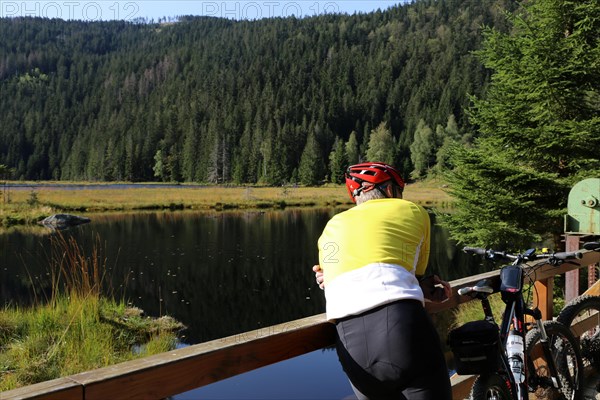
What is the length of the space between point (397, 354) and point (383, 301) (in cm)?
18

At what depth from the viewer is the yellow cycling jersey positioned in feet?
6.91

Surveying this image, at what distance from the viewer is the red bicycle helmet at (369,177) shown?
91.7 inches

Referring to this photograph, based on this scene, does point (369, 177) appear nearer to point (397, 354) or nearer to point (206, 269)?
point (397, 354)

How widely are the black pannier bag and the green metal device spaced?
4.04 metres

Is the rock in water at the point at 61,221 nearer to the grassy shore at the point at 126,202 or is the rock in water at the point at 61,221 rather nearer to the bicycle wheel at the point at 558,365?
the grassy shore at the point at 126,202

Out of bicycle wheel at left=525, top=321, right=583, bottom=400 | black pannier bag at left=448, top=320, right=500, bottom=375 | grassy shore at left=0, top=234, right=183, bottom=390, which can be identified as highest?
black pannier bag at left=448, top=320, right=500, bottom=375

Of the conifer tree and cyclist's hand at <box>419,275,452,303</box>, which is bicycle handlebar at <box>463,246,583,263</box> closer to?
cyclist's hand at <box>419,275,452,303</box>

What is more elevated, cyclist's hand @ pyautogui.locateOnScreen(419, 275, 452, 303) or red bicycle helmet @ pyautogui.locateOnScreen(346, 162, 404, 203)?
red bicycle helmet @ pyautogui.locateOnScreen(346, 162, 404, 203)

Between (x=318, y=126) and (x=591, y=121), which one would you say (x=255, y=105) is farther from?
(x=591, y=121)

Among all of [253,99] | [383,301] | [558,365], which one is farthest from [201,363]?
[253,99]

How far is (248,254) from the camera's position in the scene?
67.9 feet

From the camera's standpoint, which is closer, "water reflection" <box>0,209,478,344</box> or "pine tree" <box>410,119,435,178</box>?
"water reflection" <box>0,209,478,344</box>

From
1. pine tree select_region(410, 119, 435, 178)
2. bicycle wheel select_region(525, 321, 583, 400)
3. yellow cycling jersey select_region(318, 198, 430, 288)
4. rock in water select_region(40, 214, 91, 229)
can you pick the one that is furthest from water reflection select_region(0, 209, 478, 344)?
pine tree select_region(410, 119, 435, 178)

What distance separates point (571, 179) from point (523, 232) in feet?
4.07
